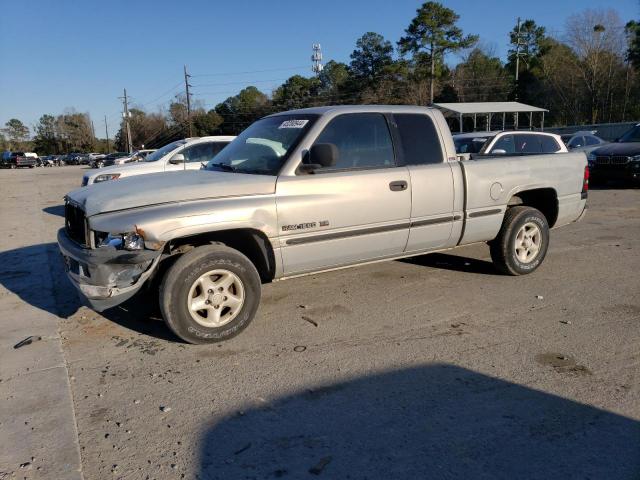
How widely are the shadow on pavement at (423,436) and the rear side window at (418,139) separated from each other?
238cm

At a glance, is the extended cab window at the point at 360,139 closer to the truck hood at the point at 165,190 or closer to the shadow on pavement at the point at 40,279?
the truck hood at the point at 165,190

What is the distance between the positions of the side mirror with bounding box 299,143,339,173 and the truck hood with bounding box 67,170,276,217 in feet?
1.06

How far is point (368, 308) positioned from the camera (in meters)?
4.89

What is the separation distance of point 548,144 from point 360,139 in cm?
772

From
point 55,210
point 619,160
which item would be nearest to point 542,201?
point 619,160

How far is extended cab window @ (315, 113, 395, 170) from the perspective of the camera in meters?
4.64

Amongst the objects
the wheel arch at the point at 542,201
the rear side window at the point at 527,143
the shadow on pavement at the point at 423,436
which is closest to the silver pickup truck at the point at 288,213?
the wheel arch at the point at 542,201

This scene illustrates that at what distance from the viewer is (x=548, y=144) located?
35.9 ft

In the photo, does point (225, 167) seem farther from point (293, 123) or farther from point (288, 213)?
point (288, 213)

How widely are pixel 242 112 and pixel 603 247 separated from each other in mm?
77560

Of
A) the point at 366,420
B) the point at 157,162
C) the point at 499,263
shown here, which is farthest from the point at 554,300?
the point at 157,162

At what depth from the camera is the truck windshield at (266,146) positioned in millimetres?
4523

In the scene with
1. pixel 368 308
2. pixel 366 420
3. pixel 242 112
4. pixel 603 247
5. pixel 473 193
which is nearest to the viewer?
pixel 366 420

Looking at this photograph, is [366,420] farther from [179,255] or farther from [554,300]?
[554,300]
